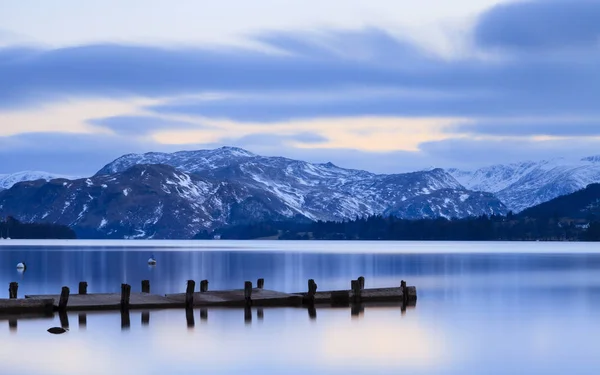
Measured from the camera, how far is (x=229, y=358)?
1939 inches

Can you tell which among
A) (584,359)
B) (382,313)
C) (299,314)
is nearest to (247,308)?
(299,314)

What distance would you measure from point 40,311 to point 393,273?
79.1m

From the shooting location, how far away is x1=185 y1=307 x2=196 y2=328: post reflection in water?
63531 mm

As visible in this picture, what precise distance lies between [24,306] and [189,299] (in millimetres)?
11614

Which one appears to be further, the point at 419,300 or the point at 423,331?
the point at 419,300

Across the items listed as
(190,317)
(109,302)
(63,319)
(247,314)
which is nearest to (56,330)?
(63,319)

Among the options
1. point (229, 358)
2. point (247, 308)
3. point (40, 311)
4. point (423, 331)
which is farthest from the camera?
point (247, 308)

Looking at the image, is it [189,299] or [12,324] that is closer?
[12,324]

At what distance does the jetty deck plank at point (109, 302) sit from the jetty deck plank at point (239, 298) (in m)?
1.53

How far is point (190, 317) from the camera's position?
2662 inches

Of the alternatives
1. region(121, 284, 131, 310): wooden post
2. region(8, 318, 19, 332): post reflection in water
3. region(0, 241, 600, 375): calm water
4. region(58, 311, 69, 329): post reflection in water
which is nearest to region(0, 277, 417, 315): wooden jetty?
region(121, 284, 131, 310): wooden post

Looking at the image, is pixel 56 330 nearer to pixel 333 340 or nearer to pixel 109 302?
pixel 109 302

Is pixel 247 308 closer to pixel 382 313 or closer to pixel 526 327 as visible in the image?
pixel 382 313

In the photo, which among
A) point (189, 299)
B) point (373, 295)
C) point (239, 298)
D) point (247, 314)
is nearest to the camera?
point (247, 314)
